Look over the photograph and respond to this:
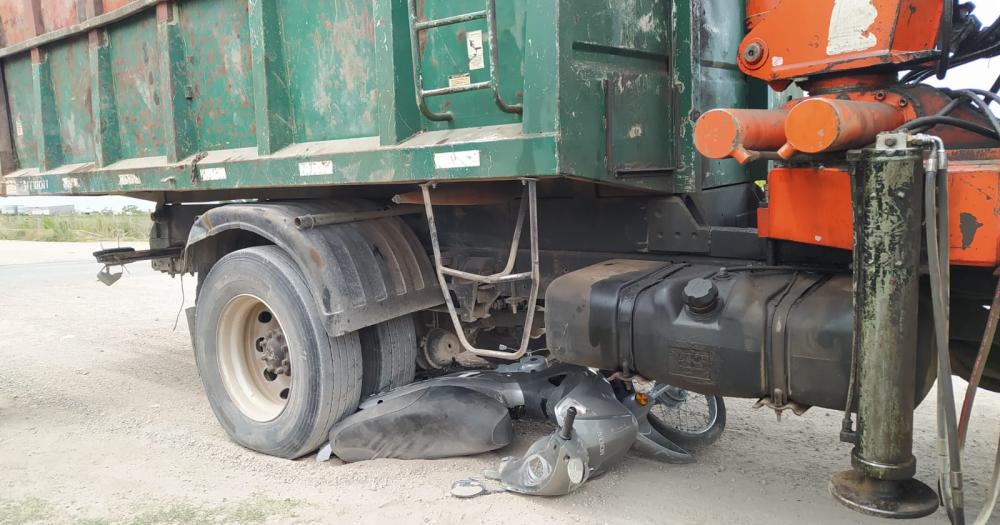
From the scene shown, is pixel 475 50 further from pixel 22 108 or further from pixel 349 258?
pixel 22 108

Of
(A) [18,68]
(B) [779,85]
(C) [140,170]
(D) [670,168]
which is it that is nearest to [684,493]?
(D) [670,168]

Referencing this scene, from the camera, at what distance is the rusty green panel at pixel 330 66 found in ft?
11.0

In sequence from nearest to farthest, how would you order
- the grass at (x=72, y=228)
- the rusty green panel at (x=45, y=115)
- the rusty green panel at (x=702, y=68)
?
the rusty green panel at (x=702, y=68) < the rusty green panel at (x=45, y=115) < the grass at (x=72, y=228)

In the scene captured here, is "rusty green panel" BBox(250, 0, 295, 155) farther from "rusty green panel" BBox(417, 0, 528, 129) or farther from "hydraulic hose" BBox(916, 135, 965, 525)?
"hydraulic hose" BBox(916, 135, 965, 525)

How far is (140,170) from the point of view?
4406 millimetres

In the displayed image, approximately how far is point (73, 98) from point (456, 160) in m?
3.35

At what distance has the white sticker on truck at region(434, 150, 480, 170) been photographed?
288 cm

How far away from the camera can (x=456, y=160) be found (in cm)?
294

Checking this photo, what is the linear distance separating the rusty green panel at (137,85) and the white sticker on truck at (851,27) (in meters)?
3.48

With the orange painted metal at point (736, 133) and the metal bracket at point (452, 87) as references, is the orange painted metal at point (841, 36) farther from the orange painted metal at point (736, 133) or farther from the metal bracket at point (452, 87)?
the metal bracket at point (452, 87)

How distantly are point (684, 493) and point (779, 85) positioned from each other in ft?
5.59

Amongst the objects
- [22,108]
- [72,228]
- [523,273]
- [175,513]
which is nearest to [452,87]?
[523,273]

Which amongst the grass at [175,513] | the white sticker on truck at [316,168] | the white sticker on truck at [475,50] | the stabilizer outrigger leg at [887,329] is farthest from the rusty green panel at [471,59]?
the grass at [175,513]

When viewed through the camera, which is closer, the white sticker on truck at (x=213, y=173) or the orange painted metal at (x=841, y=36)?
the orange painted metal at (x=841, y=36)
